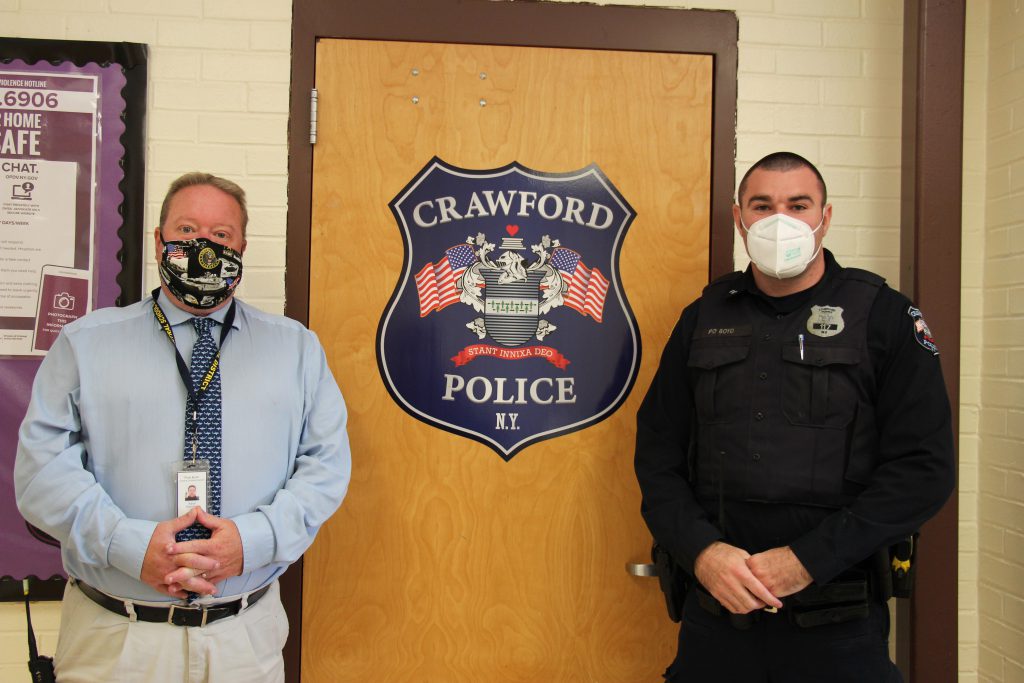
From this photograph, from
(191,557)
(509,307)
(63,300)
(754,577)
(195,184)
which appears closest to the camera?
(191,557)

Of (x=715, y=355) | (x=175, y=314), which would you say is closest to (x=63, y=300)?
(x=175, y=314)

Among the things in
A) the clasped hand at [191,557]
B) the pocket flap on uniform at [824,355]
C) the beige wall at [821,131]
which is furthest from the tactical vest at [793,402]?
the clasped hand at [191,557]

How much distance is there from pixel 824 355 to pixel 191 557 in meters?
1.35

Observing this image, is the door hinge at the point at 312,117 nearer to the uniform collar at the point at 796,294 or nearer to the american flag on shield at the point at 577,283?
the american flag on shield at the point at 577,283

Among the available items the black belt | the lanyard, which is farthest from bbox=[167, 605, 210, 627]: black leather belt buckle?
the lanyard

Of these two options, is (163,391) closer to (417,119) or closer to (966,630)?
(417,119)

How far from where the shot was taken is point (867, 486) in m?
1.54

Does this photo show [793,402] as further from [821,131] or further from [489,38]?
[489,38]

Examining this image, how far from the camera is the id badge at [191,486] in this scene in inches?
58.0

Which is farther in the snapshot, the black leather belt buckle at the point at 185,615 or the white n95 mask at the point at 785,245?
the white n95 mask at the point at 785,245

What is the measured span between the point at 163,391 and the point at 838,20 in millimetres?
2054

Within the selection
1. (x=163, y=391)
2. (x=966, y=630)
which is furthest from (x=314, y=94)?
(x=966, y=630)

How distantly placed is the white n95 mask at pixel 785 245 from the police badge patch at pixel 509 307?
1.74 feet

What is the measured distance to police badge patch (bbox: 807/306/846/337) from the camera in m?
1.59
